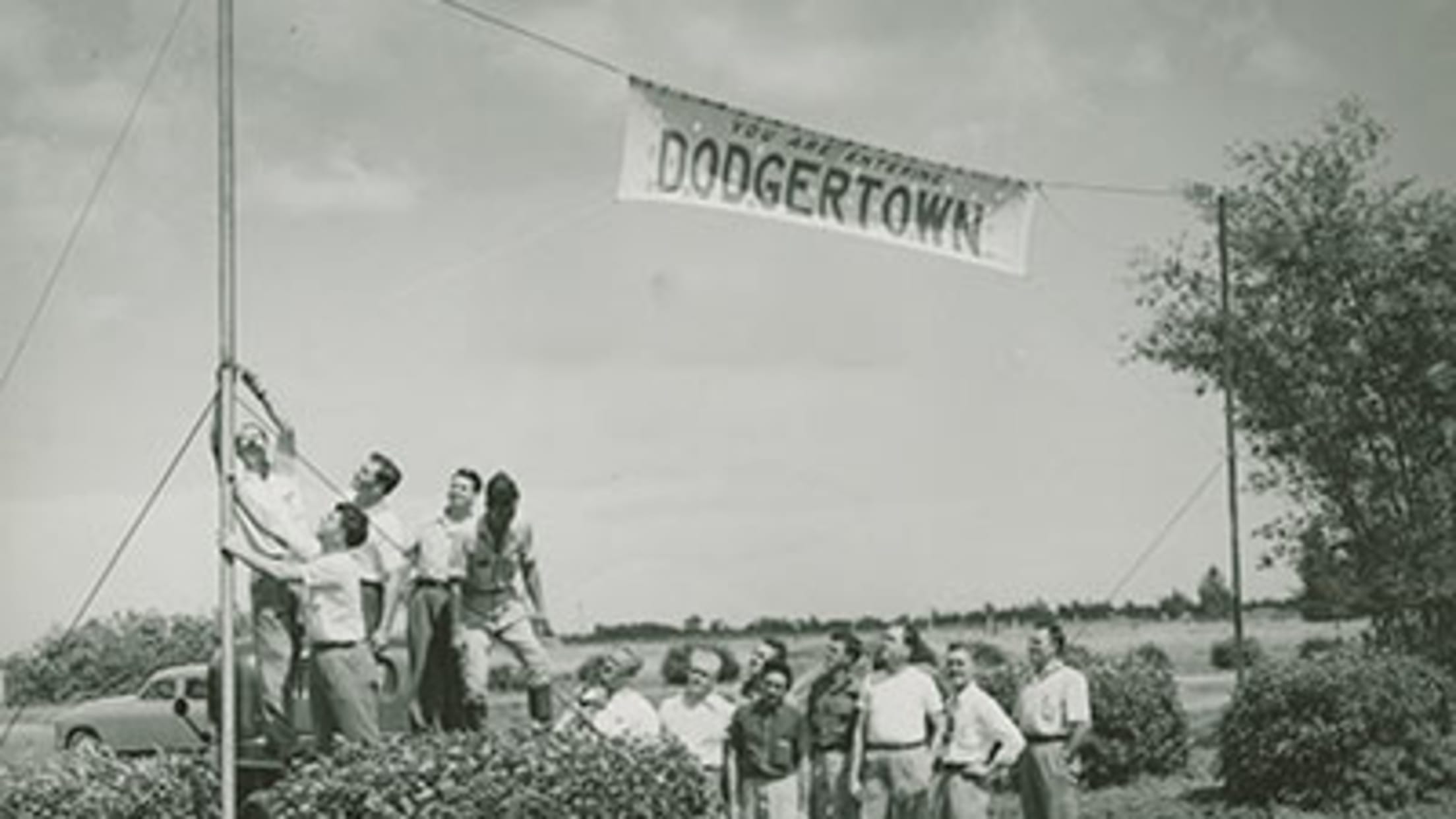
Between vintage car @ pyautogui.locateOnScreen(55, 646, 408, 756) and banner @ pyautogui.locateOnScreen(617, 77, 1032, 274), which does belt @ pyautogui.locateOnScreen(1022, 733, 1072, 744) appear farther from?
vintage car @ pyautogui.locateOnScreen(55, 646, 408, 756)

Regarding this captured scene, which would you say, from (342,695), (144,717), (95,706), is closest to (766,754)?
(342,695)

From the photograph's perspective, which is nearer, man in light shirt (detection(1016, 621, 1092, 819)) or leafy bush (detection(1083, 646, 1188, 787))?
man in light shirt (detection(1016, 621, 1092, 819))

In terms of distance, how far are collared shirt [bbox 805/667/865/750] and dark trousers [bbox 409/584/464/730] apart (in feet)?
7.70

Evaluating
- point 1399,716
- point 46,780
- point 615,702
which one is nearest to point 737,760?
point 615,702

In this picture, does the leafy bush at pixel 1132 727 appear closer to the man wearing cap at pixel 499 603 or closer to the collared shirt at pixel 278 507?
the man wearing cap at pixel 499 603

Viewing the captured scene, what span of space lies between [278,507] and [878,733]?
403 cm

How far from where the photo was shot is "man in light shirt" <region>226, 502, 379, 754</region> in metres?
9.40

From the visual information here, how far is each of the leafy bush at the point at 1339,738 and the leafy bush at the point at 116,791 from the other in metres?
10.5

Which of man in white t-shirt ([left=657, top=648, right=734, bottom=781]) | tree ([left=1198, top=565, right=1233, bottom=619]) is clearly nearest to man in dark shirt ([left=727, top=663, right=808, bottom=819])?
man in white t-shirt ([left=657, top=648, right=734, bottom=781])

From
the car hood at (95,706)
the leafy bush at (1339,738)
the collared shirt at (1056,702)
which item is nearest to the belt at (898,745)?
the collared shirt at (1056,702)

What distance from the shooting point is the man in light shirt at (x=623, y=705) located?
11.1 m

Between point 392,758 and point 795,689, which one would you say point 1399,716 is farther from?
point 392,758

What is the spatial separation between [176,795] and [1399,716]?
37.6 ft

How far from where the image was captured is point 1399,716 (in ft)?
56.0
